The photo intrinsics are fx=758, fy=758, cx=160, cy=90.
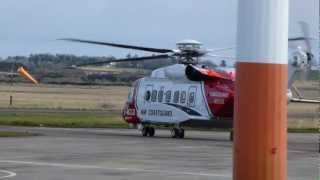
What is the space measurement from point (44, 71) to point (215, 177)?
435 feet

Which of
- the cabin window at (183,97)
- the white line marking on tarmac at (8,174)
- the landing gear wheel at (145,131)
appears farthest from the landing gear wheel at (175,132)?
the white line marking on tarmac at (8,174)

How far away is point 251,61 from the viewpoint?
353 cm

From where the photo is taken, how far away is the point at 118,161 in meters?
18.5

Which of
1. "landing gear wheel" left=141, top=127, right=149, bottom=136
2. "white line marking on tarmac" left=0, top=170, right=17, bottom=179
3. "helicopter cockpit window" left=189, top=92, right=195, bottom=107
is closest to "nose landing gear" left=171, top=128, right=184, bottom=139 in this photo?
"helicopter cockpit window" left=189, top=92, right=195, bottom=107

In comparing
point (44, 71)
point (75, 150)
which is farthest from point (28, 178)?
point (44, 71)

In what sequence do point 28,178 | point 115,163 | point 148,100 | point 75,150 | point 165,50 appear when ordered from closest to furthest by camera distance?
1. point 28,178
2. point 115,163
3. point 75,150
4. point 165,50
5. point 148,100

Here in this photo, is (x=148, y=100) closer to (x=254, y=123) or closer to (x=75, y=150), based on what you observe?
(x=75, y=150)

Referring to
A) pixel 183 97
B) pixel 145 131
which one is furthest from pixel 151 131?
pixel 183 97

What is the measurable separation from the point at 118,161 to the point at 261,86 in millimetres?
15146

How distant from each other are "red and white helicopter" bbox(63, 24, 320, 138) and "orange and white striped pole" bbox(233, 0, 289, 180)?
2653 centimetres

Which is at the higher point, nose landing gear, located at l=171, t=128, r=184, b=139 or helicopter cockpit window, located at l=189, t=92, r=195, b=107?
helicopter cockpit window, located at l=189, t=92, r=195, b=107

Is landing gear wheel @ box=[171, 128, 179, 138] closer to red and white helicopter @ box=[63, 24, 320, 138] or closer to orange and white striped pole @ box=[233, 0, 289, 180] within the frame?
red and white helicopter @ box=[63, 24, 320, 138]

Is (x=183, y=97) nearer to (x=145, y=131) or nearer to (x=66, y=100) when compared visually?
(x=145, y=131)

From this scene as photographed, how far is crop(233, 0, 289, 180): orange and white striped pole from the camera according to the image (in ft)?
11.5
